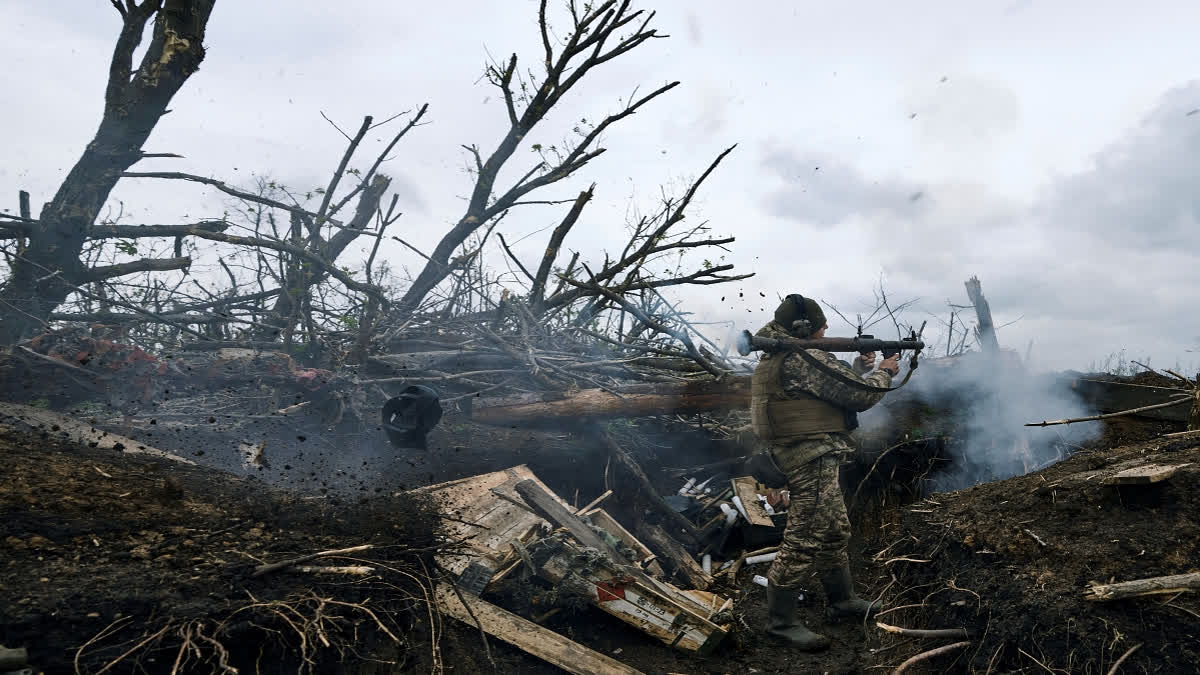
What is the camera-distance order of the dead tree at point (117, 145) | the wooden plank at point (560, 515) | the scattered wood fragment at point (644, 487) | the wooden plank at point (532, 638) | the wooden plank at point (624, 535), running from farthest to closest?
the dead tree at point (117, 145)
the scattered wood fragment at point (644, 487)
the wooden plank at point (624, 535)
the wooden plank at point (560, 515)
the wooden plank at point (532, 638)

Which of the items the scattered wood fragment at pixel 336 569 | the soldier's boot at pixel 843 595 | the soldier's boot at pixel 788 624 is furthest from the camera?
the soldier's boot at pixel 843 595

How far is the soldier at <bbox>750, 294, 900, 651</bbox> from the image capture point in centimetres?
479

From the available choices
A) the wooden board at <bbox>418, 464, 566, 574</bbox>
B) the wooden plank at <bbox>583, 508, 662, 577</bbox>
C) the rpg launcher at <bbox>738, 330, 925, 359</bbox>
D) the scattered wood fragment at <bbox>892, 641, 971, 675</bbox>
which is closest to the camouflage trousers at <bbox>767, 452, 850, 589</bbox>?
the rpg launcher at <bbox>738, 330, 925, 359</bbox>

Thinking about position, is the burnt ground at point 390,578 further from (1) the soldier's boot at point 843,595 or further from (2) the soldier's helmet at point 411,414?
(2) the soldier's helmet at point 411,414

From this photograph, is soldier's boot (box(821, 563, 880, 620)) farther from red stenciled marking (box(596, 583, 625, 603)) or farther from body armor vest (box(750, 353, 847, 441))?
red stenciled marking (box(596, 583, 625, 603))

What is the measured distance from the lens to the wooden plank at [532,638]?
4.03 metres

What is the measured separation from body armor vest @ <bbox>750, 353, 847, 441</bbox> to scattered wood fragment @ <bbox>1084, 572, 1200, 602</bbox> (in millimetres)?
2254

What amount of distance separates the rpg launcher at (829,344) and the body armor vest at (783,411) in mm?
124

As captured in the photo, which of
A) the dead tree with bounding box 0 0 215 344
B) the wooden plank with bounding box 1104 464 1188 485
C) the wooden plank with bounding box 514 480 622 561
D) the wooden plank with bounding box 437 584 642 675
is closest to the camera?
the wooden plank with bounding box 1104 464 1188 485

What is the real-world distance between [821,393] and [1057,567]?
2.03 m

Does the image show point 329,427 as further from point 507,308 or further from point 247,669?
point 247,669

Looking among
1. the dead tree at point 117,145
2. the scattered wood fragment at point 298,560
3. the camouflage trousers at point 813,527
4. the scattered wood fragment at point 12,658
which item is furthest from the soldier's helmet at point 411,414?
the dead tree at point 117,145

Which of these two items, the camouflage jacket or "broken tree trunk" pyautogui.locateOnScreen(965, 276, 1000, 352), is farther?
"broken tree trunk" pyautogui.locateOnScreen(965, 276, 1000, 352)

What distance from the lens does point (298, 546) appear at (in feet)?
11.7
